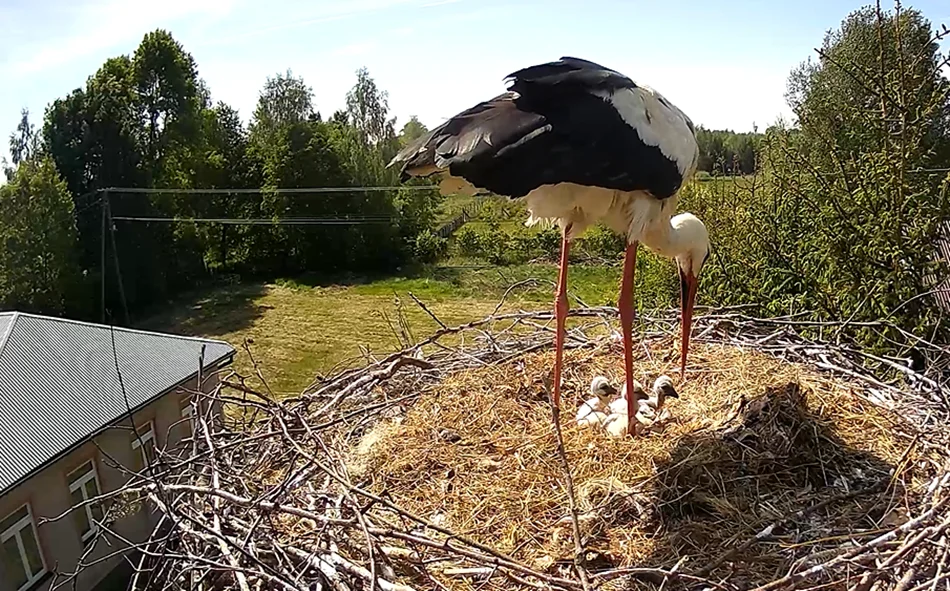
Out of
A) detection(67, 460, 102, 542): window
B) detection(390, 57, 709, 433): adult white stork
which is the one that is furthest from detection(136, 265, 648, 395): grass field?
detection(390, 57, 709, 433): adult white stork

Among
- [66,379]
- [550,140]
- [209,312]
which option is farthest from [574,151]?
[209,312]

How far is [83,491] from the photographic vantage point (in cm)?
551

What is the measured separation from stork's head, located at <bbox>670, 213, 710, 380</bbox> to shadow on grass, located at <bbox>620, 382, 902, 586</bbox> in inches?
17.8

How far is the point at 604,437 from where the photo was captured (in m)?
2.46

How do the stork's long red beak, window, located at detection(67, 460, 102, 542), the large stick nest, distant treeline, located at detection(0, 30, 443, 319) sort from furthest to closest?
1. distant treeline, located at detection(0, 30, 443, 319)
2. window, located at detection(67, 460, 102, 542)
3. the stork's long red beak
4. the large stick nest

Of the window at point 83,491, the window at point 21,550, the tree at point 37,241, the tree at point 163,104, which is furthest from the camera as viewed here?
the tree at point 163,104

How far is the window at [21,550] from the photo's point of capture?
15.5 feet

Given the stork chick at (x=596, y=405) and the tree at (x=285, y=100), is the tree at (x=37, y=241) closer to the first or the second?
the tree at (x=285, y=100)

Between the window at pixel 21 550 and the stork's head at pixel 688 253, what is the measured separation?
470 centimetres

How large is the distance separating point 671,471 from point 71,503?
16.6 feet

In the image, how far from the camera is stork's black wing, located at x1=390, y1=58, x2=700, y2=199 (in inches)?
73.0

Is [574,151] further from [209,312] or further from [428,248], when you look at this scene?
[428,248]

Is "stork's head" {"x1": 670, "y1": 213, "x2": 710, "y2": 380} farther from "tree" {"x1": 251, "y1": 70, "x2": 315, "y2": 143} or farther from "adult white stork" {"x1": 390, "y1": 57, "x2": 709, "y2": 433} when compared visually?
"tree" {"x1": 251, "y1": 70, "x2": 315, "y2": 143}

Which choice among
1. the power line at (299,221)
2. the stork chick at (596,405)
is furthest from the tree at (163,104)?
the stork chick at (596,405)
